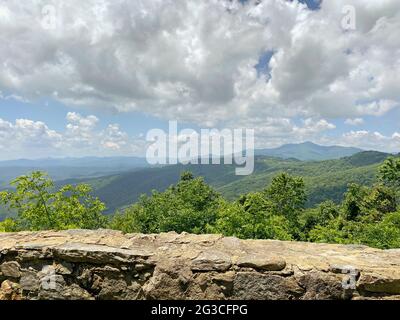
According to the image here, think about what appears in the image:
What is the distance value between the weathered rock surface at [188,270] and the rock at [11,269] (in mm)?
21

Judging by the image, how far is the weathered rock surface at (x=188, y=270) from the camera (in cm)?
557

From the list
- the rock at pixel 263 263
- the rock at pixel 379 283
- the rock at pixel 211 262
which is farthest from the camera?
the rock at pixel 211 262

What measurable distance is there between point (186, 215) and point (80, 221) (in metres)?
10.0

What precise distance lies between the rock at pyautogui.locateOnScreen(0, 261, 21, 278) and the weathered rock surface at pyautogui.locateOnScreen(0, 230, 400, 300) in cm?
2

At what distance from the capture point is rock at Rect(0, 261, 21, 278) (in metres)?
6.55

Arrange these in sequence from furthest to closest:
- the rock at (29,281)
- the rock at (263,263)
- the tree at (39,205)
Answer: the tree at (39,205), the rock at (29,281), the rock at (263,263)

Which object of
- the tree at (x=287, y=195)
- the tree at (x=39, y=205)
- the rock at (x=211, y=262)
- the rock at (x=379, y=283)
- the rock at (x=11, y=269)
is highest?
the rock at (x=211, y=262)

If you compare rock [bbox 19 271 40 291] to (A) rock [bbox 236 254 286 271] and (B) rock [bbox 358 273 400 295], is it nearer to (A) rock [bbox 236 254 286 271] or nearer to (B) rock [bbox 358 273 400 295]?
(A) rock [bbox 236 254 286 271]

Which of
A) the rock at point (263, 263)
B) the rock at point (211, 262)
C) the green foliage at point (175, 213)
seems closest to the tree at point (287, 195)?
the green foliage at point (175, 213)

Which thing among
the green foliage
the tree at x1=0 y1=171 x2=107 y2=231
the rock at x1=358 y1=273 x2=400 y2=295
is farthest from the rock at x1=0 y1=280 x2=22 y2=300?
the green foliage

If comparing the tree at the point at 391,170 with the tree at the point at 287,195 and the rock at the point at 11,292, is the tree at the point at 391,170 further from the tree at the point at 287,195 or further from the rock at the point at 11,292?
the rock at the point at 11,292
